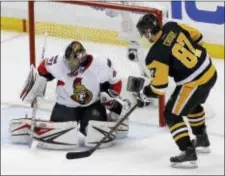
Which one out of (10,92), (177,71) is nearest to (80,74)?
(177,71)

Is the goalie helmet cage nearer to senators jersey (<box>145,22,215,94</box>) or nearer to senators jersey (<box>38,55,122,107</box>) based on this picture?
senators jersey (<box>38,55,122,107</box>)

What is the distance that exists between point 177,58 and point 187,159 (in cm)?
43

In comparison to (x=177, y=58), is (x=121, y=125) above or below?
below

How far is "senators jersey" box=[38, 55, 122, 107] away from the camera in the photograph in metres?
3.41

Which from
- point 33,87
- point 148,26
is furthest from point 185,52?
point 33,87

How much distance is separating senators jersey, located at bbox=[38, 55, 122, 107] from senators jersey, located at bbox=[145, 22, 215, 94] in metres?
0.35

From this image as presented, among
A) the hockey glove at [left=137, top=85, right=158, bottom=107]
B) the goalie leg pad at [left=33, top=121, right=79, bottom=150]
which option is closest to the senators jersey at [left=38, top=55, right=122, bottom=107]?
the goalie leg pad at [left=33, top=121, right=79, bottom=150]

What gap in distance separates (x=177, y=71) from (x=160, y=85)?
0.48ft

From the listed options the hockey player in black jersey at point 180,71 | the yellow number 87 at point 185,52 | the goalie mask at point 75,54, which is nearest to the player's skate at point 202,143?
the hockey player in black jersey at point 180,71

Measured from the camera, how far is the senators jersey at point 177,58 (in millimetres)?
3047

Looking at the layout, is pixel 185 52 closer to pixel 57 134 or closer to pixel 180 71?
pixel 180 71

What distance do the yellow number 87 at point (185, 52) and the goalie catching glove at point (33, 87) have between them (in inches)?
24.6

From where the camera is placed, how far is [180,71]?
3156 millimetres

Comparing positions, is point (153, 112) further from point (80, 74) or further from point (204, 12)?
point (204, 12)
